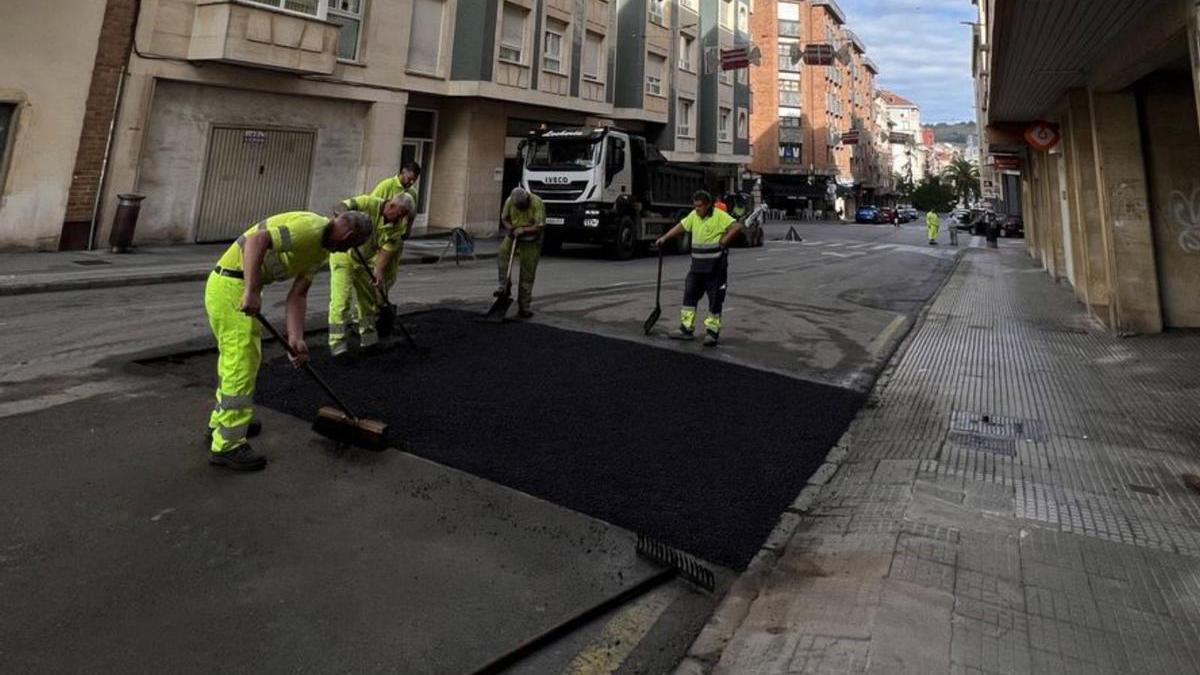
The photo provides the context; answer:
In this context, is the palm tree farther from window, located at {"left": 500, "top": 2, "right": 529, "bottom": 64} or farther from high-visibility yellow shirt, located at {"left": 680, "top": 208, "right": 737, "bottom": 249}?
high-visibility yellow shirt, located at {"left": 680, "top": 208, "right": 737, "bottom": 249}

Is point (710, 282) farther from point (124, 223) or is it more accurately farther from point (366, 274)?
point (124, 223)

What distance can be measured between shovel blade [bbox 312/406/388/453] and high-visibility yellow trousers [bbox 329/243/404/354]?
2116mm

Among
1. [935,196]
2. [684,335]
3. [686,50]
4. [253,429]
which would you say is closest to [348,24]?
[684,335]

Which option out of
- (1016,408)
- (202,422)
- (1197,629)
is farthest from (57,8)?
(1197,629)

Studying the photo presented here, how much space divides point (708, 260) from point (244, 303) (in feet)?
17.1

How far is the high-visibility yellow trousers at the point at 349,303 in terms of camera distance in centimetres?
633

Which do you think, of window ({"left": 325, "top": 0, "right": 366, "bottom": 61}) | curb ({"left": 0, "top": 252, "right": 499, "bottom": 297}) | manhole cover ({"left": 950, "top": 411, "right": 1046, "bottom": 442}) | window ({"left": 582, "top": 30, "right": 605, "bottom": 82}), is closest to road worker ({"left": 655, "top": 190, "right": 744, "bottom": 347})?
manhole cover ({"left": 950, "top": 411, "right": 1046, "bottom": 442})

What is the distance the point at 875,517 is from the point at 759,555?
2.66 feet

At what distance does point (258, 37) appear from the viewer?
46.5 ft

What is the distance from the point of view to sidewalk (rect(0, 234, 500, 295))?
9453 millimetres

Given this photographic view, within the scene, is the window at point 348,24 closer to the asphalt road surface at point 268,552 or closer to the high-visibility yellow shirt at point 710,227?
the high-visibility yellow shirt at point 710,227

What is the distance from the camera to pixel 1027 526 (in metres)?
3.54

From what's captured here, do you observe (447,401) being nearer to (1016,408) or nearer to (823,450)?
(823,450)

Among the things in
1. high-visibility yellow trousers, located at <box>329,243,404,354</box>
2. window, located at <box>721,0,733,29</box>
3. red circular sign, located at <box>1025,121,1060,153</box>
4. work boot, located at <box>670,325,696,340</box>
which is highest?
window, located at <box>721,0,733,29</box>
